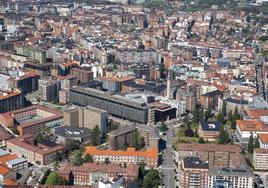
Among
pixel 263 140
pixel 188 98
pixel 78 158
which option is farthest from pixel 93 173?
pixel 188 98

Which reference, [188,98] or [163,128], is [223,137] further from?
[188,98]

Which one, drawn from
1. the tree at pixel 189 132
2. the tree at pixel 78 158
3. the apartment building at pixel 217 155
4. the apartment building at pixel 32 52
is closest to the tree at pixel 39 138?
the tree at pixel 78 158

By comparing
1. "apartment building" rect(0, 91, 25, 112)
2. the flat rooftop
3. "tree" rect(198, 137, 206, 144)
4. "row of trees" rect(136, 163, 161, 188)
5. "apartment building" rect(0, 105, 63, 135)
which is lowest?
"row of trees" rect(136, 163, 161, 188)

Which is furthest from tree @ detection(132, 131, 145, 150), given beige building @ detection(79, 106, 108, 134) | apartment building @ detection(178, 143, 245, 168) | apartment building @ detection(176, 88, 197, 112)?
apartment building @ detection(176, 88, 197, 112)

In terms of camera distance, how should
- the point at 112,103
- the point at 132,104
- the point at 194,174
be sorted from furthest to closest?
the point at 112,103
the point at 132,104
the point at 194,174

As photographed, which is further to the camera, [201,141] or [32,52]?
[32,52]

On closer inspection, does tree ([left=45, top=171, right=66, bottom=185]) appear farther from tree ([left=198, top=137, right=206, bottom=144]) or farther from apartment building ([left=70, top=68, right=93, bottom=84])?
apartment building ([left=70, top=68, right=93, bottom=84])
